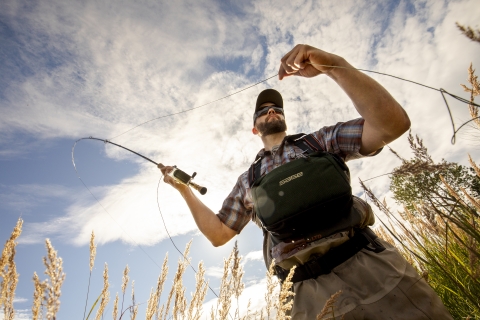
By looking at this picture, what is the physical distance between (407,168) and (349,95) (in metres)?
0.50

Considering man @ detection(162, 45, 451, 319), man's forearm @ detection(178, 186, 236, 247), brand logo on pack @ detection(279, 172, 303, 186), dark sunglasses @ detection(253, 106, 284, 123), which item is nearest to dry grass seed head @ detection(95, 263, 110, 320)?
man's forearm @ detection(178, 186, 236, 247)

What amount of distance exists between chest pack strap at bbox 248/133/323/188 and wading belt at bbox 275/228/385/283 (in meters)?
0.70

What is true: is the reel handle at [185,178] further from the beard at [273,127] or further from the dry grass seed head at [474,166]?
the dry grass seed head at [474,166]

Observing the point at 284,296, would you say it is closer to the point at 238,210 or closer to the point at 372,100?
the point at 238,210

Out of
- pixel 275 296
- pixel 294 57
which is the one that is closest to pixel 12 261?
pixel 275 296

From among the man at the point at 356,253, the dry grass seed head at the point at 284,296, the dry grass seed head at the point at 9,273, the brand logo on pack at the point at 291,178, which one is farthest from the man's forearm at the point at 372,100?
the dry grass seed head at the point at 9,273

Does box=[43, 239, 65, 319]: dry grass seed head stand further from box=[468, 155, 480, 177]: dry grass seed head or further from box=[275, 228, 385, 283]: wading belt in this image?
box=[468, 155, 480, 177]: dry grass seed head

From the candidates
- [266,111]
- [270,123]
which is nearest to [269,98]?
[266,111]

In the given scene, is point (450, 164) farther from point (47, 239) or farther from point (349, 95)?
point (47, 239)

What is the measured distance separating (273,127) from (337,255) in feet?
4.66

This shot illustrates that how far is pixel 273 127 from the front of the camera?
2.60 m

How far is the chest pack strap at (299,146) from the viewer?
2021 millimetres

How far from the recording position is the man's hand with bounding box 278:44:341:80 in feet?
4.87

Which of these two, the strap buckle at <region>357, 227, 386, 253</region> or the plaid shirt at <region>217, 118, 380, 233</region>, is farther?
the plaid shirt at <region>217, 118, 380, 233</region>
